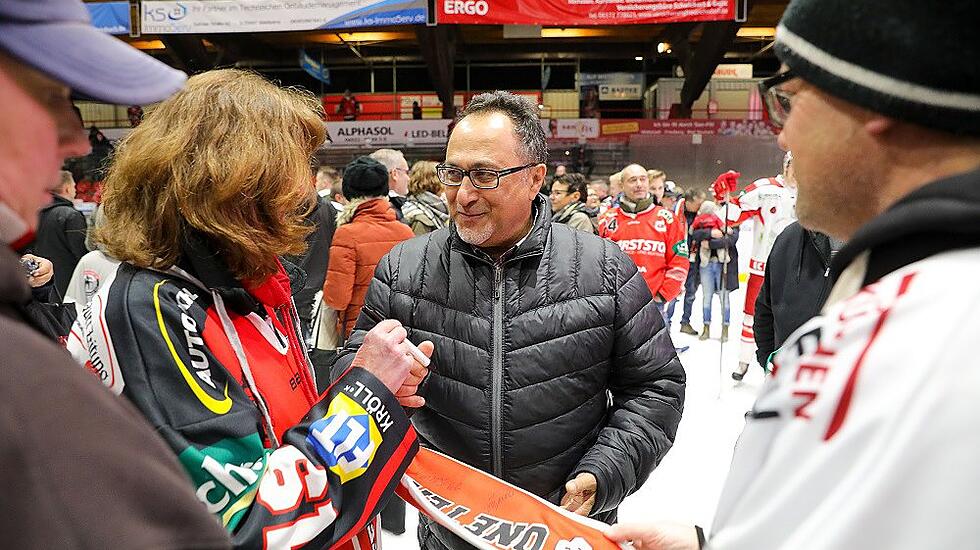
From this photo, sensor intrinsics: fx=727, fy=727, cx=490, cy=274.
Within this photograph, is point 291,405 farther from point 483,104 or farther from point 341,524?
point 483,104

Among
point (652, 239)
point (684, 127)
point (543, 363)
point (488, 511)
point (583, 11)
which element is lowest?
point (488, 511)

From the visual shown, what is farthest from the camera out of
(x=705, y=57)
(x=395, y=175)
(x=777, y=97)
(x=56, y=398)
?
(x=705, y=57)

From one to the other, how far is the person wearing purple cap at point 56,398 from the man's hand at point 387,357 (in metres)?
0.81

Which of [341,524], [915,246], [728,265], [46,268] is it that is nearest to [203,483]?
[341,524]

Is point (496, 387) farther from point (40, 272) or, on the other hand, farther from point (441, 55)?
point (441, 55)

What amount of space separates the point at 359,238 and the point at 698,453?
2.60m

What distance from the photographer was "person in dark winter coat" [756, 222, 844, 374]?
278cm

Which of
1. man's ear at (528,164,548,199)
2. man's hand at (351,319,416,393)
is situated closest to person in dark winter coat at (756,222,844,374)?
man's ear at (528,164,548,199)

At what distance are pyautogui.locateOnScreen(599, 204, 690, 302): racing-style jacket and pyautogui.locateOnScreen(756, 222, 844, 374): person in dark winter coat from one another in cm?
310

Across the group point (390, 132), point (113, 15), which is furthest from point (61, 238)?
point (390, 132)

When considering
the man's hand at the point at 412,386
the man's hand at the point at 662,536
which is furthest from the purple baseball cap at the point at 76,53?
the man's hand at the point at 662,536

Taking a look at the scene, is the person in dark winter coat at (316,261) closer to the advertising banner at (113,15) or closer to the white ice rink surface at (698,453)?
the white ice rink surface at (698,453)

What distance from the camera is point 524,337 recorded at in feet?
6.01

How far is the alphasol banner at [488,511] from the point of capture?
5.11 ft
